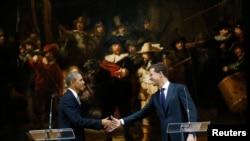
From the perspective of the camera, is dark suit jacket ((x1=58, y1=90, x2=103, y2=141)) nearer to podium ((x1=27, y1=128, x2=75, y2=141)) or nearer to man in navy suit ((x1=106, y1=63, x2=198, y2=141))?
podium ((x1=27, y1=128, x2=75, y2=141))

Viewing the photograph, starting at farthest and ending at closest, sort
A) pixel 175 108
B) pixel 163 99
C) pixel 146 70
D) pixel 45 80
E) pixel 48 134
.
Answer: pixel 45 80 → pixel 146 70 → pixel 163 99 → pixel 175 108 → pixel 48 134

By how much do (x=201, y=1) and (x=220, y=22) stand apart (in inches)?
26.9

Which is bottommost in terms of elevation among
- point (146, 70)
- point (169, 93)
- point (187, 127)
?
point (187, 127)

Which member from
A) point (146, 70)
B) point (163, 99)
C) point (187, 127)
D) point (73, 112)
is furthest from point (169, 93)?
point (146, 70)

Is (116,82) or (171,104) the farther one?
(116,82)

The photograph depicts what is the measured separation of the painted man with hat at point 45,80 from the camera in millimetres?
10617

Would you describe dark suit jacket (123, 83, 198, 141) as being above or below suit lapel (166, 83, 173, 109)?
below

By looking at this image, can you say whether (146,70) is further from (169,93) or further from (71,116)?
(71,116)

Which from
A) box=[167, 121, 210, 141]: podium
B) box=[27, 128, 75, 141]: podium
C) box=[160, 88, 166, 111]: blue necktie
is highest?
box=[160, 88, 166, 111]: blue necktie

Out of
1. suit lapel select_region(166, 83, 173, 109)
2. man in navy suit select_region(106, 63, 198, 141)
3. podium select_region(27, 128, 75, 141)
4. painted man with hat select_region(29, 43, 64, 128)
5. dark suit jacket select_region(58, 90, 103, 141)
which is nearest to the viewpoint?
podium select_region(27, 128, 75, 141)

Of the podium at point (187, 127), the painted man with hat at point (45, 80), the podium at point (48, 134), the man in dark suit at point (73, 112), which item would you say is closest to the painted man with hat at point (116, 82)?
the painted man with hat at point (45, 80)

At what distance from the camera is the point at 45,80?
1070cm

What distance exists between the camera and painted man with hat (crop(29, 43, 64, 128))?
34.8 feet

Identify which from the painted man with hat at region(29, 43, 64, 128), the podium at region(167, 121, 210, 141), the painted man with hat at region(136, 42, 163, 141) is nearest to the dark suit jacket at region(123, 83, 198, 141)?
the podium at region(167, 121, 210, 141)
